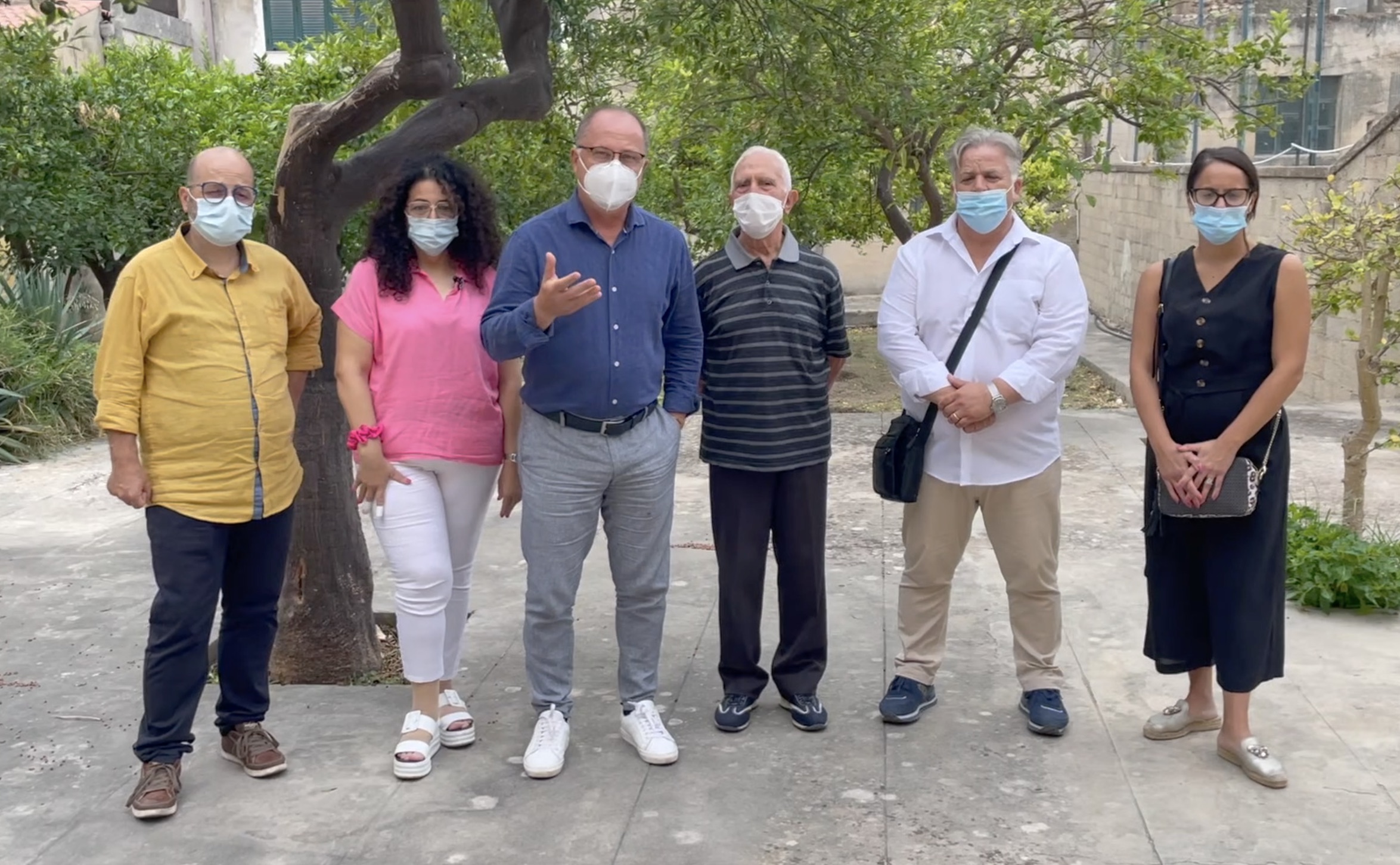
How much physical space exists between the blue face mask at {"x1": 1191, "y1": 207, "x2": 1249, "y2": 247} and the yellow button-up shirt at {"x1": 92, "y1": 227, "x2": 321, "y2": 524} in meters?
2.68

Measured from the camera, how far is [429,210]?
4.08 m

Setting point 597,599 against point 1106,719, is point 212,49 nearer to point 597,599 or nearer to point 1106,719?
point 597,599

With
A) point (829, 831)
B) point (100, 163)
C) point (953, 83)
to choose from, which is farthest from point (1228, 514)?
point (100, 163)

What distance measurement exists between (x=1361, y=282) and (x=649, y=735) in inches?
176

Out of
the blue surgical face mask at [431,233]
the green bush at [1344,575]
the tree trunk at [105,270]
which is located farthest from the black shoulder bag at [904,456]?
the tree trunk at [105,270]

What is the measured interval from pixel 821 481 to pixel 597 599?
1.95 m

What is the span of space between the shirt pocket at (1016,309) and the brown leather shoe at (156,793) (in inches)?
106

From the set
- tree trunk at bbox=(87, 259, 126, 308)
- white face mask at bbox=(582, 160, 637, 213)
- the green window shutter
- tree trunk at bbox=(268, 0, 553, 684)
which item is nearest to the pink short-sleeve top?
white face mask at bbox=(582, 160, 637, 213)

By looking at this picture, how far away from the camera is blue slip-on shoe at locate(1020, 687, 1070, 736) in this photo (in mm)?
4383

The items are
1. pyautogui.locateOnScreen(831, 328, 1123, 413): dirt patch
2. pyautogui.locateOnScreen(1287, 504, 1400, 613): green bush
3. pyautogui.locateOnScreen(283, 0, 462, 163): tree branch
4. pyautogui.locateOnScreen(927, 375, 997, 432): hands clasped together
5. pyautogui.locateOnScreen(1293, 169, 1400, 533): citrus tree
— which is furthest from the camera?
pyautogui.locateOnScreen(831, 328, 1123, 413): dirt patch

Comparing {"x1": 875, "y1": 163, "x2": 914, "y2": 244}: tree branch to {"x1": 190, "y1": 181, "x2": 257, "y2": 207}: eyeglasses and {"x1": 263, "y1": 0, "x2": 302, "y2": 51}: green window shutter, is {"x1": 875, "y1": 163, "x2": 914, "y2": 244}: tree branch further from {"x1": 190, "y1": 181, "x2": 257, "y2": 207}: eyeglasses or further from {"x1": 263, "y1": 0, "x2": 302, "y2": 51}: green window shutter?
{"x1": 263, "y1": 0, "x2": 302, "y2": 51}: green window shutter

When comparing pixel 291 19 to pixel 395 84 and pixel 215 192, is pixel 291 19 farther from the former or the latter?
pixel 215 192

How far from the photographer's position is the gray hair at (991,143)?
429 cm

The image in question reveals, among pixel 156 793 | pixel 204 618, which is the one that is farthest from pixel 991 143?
pixel 156 793
